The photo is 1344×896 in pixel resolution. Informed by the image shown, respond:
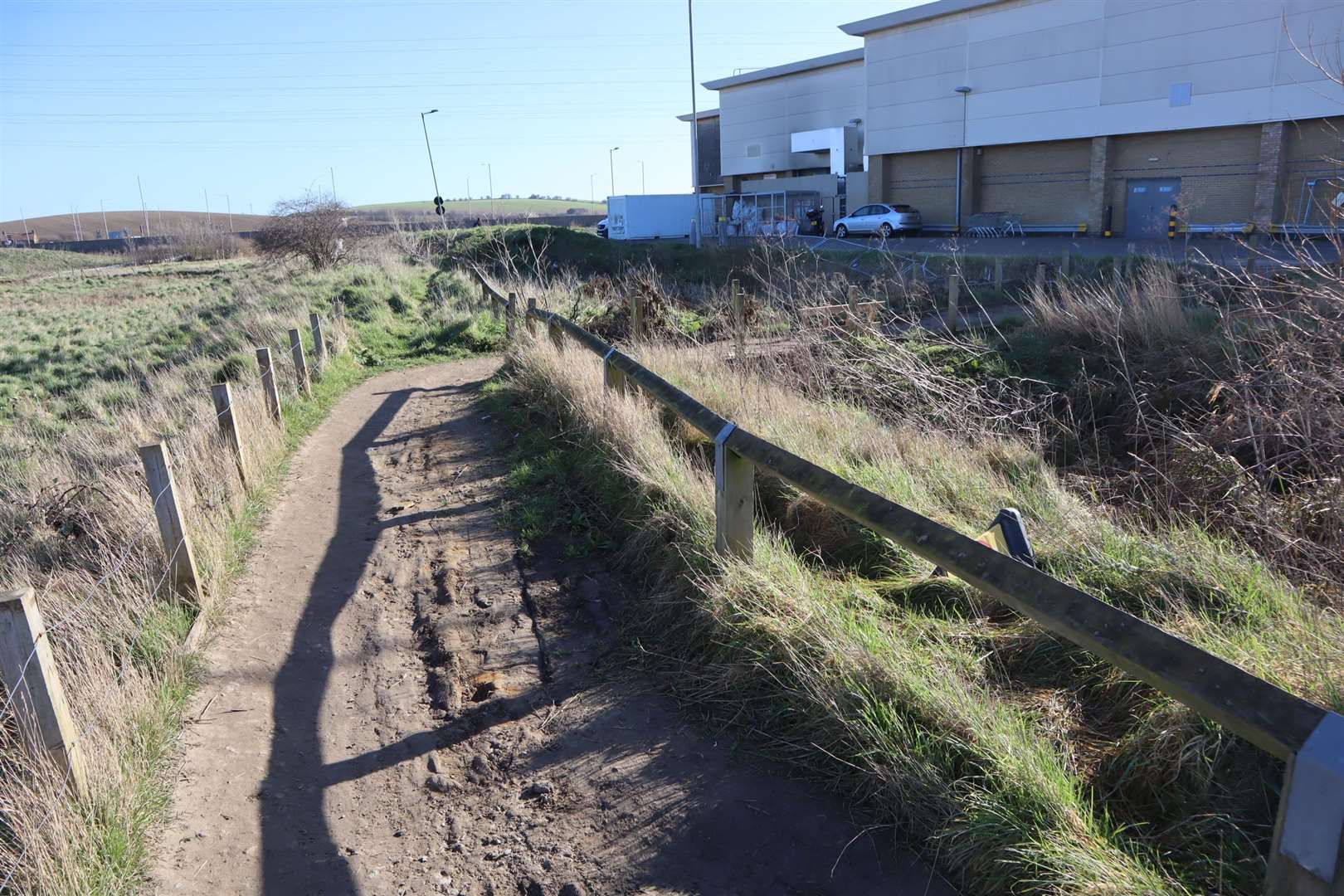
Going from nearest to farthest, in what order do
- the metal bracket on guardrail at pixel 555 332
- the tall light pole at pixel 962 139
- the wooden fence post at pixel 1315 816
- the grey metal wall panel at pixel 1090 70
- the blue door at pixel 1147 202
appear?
the wooden fence post at pixel 1315 816 → the metal bracket on guardrail at pixel 555 332 → the grey metal wall panel at pixel 1090 70 → the blue door at pixel 1147 202 → the tall light pole at pixel 962 139

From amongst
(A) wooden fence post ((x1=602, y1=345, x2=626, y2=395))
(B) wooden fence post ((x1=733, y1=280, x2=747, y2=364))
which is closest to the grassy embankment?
(A) wooden fence post ((x1=602, y1=345, x2=626, y2=395))

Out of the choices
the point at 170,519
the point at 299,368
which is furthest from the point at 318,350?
the point at 170,519

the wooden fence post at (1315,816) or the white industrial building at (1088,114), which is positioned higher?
the white industrial building at (1088,114)

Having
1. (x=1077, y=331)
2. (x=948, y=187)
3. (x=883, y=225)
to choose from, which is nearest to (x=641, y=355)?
(x=1077, y=331)

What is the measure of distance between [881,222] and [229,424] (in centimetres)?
4230

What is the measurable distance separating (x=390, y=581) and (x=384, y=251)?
3299cm

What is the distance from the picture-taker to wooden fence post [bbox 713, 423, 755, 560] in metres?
4.65

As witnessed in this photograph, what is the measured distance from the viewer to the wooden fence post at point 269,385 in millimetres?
9727

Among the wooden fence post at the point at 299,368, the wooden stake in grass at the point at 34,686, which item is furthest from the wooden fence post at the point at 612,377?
the wooden fence post at the point at 299,368

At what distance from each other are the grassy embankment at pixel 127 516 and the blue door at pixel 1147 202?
3113 cm

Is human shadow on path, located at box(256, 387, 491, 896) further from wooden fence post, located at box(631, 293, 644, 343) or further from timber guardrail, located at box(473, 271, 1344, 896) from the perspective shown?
wooden fence post, located at box(631, 293, 644, 343)

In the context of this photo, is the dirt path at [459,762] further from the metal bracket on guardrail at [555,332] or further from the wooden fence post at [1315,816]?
the metal bracket on guardrail at [555,332]

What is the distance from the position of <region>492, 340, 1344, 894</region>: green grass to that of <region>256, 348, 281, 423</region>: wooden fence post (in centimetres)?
465

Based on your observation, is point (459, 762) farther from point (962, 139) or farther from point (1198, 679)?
point (962, 139)
